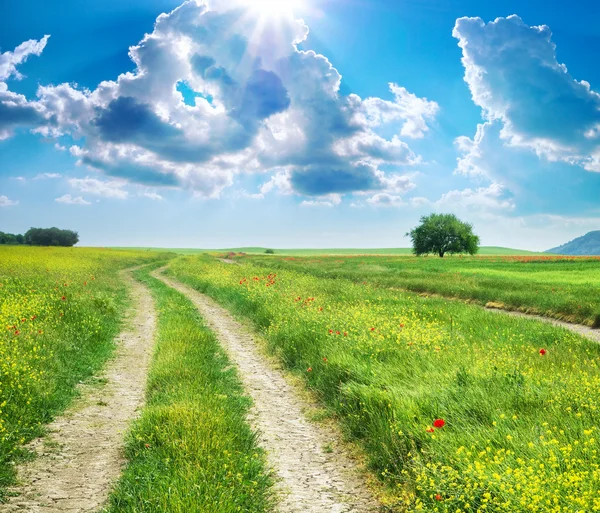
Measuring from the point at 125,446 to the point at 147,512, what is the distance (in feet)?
6.33

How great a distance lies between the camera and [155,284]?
28422mm

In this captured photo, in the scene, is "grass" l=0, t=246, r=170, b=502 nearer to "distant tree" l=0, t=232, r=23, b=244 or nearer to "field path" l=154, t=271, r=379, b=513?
"field path" l=154, t=271, r=379, b=513

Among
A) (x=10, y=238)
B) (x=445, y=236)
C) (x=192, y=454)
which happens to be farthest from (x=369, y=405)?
(x=10, y=238)

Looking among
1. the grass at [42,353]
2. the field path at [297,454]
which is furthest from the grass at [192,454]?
the grass at [42,353]

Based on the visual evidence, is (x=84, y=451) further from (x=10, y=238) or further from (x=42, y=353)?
(x=10, y=238)

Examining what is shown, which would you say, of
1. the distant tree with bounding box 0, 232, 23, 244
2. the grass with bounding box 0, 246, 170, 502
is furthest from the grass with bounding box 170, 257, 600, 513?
the distant tree with bounding box 0, 232, 23, 244

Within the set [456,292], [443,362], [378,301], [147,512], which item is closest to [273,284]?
[378,301]

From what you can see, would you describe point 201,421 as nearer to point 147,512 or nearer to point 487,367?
point 147,512

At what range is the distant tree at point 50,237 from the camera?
437ft

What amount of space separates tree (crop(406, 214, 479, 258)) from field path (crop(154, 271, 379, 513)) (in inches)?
3313

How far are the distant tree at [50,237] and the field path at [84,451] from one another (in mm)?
140682

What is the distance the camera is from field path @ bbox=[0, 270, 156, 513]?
4828 millimetres

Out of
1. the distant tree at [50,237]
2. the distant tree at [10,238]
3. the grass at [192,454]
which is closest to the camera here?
the grass at [192,454]

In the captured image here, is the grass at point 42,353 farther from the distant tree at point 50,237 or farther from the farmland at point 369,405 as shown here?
the distant tree at point 50,237
